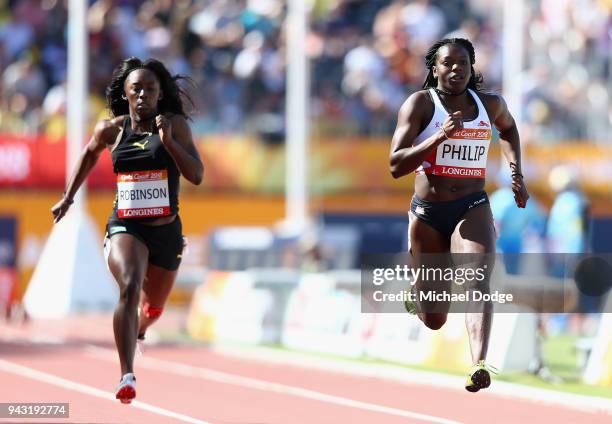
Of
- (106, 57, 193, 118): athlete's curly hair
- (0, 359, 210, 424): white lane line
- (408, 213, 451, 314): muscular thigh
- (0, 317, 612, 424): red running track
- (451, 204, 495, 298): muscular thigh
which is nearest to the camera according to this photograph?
(451, 204, 495, 298): muscular thigh

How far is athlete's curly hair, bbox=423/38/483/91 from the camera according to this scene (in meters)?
9.09

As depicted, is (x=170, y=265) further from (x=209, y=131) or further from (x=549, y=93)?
(x=549, y=93)

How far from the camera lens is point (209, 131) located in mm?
24734

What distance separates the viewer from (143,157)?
9312 millimetres

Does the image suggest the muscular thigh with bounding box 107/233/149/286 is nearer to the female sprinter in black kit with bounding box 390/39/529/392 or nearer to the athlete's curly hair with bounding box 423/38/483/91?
the female sprinter in black kit with bounding box 390/39/529/392

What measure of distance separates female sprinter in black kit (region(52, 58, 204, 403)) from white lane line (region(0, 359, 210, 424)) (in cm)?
122

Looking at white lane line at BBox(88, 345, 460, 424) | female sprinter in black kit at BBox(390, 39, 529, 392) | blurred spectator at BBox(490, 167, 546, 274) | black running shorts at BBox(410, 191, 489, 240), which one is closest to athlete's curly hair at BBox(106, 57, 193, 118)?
female sprinter in black kit at BBox(390, 39, 529, 392)

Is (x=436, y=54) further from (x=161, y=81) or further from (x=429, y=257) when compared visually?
(x=161, y=81)

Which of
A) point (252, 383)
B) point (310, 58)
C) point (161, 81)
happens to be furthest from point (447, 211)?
point (310, 58)

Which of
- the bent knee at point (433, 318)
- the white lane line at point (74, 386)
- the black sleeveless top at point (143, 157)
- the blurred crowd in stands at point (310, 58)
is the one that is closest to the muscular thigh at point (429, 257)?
the bent knee at point (433, 318)

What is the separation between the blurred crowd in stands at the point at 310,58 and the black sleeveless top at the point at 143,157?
14808 millimetres

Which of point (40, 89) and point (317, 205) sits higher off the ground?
point (40, 89)

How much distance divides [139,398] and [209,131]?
1320cm

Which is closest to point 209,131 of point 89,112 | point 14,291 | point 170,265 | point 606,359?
point 89,112
